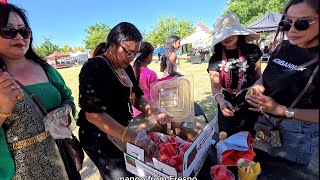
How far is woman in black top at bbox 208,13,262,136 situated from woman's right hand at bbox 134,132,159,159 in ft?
3.39

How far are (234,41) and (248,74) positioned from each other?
37 cm

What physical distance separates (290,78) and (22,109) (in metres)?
1.79

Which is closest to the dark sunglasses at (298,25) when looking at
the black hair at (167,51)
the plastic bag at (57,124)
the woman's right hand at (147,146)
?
the woman's right hand at (147,146)

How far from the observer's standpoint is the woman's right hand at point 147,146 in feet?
4.39

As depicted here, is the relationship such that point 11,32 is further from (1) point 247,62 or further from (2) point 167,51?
(2) point 167,51

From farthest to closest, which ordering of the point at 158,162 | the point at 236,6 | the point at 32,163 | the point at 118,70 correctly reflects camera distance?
1. the point at 236,6
2. the point at 118,70
3. the point at 32,163
4. the point at 158,162

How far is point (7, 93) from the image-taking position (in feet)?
3.97

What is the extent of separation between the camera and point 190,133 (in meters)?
1.82

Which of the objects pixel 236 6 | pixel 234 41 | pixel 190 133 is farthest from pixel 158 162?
pixel 236 6

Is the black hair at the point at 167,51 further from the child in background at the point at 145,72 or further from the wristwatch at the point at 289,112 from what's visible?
the wristwatch at the point at 289,112

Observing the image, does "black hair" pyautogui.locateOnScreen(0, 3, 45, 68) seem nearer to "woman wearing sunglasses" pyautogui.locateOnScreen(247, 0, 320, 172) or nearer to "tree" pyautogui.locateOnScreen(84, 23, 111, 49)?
"woman wearing sunglasses" pyautogui.locateOnScreen(247, 0, 320, 172)

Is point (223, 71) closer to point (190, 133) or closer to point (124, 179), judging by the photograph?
point (190, 133)

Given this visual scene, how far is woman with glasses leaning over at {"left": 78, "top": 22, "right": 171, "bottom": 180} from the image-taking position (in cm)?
146

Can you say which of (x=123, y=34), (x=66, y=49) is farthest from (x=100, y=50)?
(x=66, y=49)
